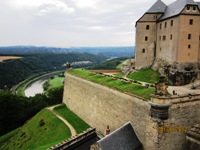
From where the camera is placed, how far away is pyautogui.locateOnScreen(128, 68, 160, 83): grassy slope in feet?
93.7

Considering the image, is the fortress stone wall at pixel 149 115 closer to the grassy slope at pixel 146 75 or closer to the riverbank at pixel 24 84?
the grassy slope at pixel 146 75

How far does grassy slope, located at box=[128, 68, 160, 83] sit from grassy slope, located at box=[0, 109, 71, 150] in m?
11.7

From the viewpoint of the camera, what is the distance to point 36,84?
3878 inches

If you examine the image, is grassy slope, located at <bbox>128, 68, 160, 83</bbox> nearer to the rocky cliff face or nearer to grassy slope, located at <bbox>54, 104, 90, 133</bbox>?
the rocky cliff face

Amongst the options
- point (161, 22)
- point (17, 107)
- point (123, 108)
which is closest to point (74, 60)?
point (17, 107)

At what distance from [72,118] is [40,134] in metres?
4.36

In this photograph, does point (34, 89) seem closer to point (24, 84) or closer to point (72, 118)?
point (24, 84)

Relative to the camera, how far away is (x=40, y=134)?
2706 cm

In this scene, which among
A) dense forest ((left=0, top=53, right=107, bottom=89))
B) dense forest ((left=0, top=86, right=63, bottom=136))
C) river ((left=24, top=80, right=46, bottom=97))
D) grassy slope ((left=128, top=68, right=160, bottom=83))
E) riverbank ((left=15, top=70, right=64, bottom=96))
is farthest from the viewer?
dense forest ((left=0, top=53, right=107, bottom=89))

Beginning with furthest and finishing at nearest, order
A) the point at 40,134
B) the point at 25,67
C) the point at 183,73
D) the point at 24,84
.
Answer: the point at 25,67, the point at 24,84, the point at 40,134, the point at 183,73
